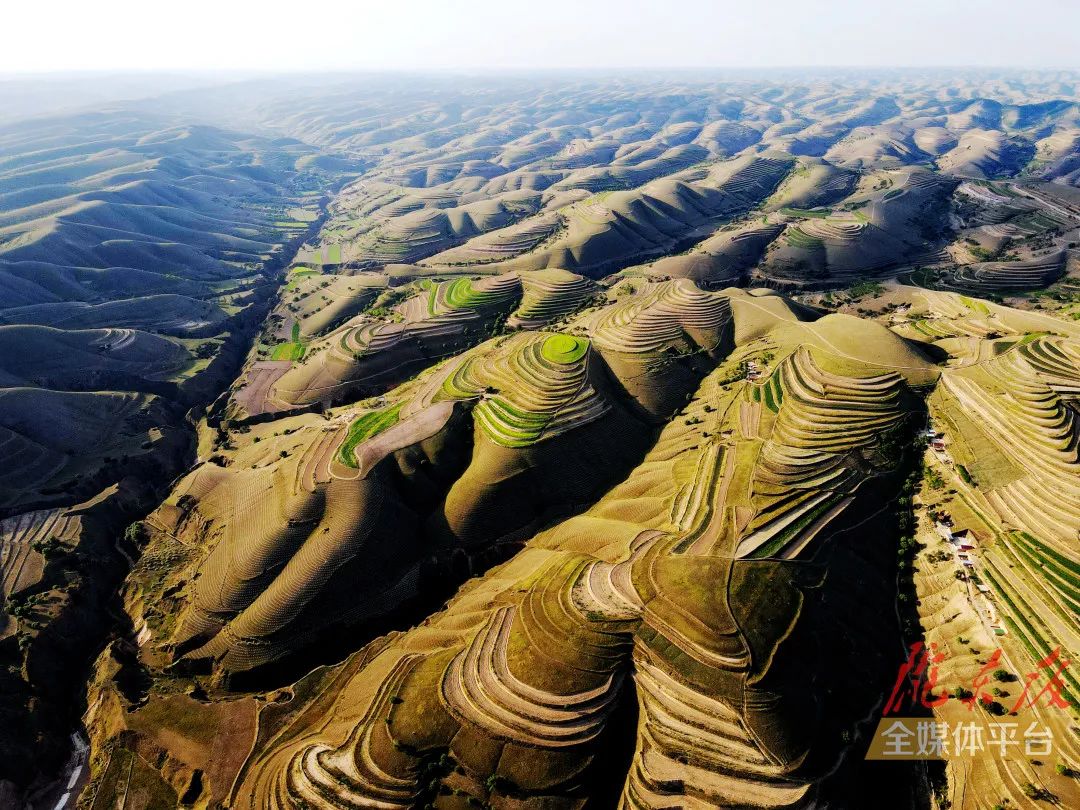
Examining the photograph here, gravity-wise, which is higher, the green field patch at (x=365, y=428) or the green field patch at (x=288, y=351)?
the green field patch at (x=365, y=428)

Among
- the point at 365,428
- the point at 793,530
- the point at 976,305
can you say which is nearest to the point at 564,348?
the point at 365,428

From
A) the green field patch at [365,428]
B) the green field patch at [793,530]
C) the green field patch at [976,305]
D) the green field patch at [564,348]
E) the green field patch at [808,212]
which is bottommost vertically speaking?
the green field patch at [808,212]

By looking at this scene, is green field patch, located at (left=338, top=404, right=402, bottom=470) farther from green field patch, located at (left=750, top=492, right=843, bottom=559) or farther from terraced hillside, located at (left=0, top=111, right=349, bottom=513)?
green field patch, located at (left=750, top=492, right=843, bottom=559)

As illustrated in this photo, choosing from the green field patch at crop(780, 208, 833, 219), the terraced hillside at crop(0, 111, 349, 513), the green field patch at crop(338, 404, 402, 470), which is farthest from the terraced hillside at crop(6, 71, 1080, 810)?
the green field patch at crop(780, 208, 833, 219)

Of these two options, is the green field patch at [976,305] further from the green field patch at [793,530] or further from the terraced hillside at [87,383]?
the terraced hillside at [87,383]

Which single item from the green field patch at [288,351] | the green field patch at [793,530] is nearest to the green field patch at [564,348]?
the green field patch at [793,530]

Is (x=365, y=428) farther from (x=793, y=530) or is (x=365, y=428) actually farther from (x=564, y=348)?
(x=793, y=530)
